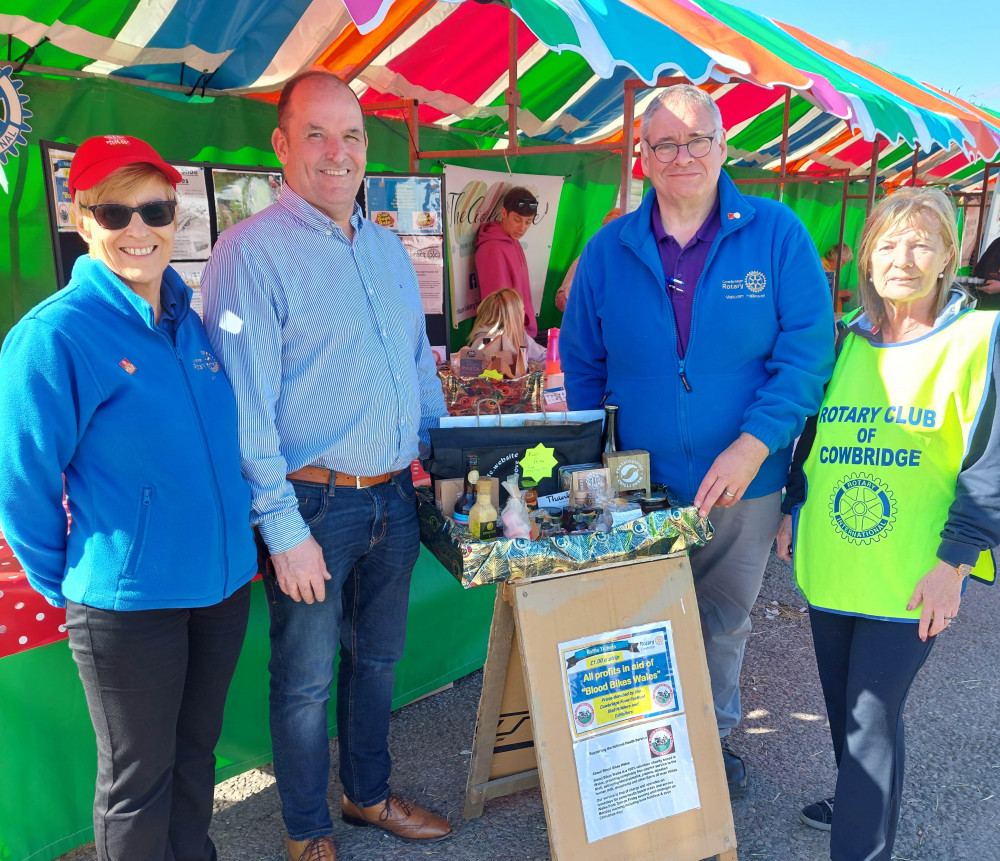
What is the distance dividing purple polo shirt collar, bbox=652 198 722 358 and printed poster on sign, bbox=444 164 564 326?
10.6ft

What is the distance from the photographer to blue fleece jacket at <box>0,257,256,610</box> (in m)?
1.44

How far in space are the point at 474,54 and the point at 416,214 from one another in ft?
3.58

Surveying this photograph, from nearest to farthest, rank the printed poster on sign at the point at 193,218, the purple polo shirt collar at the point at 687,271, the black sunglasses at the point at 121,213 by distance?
Result: the black sunglasses at the point at 121,213 → the purple polo shirt collar at the point at 687,271 → the printed poster on sign at the point at 193,218

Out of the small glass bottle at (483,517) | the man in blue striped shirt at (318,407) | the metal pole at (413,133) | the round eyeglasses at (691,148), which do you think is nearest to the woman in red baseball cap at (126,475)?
the man in blue striped shirt at (318,407)

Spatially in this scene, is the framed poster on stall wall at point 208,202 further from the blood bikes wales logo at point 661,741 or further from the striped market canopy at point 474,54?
the blood bikes wales logo at point 661,741

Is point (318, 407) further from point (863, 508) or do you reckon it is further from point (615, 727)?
point (863, 508)

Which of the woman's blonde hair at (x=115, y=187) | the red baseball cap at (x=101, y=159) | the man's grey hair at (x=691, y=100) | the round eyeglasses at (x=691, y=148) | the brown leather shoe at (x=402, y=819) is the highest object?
the man's grey hair at (x=691, y=100)

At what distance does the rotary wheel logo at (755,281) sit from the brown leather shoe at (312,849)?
6.40ft

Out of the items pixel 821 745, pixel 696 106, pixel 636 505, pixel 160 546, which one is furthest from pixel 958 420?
pixel 160 546

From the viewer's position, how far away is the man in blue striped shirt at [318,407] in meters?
1.78

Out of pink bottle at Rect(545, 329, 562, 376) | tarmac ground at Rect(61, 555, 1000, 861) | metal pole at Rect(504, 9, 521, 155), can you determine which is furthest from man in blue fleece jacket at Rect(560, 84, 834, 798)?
metal pole at Rect(504, 9, 521, 155)

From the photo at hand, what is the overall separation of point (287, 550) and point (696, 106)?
62.9 inches

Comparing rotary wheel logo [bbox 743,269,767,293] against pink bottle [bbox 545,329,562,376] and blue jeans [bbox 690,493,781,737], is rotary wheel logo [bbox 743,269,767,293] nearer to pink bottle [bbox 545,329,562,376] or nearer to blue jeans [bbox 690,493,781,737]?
blue jeans [bbox 690,493,781,737]

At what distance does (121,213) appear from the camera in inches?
61.1
